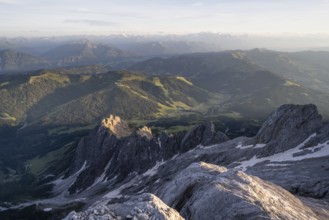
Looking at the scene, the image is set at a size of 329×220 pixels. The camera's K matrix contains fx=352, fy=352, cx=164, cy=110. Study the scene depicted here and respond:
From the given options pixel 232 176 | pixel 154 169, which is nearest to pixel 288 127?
pixel 232 176

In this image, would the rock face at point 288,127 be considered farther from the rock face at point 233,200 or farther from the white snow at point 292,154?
the rock face at point 233,200

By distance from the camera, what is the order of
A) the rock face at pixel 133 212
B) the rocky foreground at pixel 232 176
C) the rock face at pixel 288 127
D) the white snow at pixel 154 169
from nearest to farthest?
the rock face at pixel 133 212 → the rocky foreground at pixel 232 176 → the rock face at pixel 288 127 → the white snow at pixel 154 169

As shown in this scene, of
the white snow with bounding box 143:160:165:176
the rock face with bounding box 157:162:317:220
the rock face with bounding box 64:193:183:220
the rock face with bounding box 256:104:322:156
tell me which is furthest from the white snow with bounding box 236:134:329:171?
the white snow with bounding box 143:160:165:176

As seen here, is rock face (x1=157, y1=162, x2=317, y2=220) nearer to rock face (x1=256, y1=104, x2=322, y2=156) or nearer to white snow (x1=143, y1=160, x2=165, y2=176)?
rock face (x1=256, y1=104, x2=322, y2=156)

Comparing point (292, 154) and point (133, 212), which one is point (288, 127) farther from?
point (133, 212)

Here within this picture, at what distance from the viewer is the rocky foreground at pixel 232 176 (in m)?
35.0

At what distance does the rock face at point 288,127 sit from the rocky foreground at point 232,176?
10.8 inches

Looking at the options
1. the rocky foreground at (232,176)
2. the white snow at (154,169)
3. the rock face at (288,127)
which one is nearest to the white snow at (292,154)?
Answer: the rocky foreground at (232,176)

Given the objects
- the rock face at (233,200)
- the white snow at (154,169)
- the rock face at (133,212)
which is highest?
the rock face at (133,212)

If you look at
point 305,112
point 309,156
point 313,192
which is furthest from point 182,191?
point 305,112

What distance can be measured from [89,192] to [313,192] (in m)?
139

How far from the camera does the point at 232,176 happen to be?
41781mm

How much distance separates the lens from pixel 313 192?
62.4m

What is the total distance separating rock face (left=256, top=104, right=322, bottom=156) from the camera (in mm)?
102425
